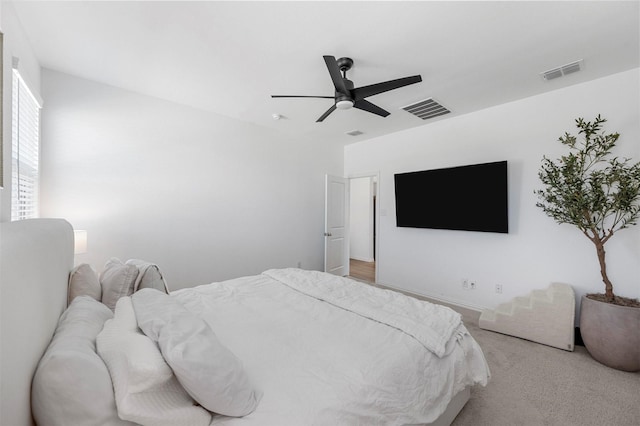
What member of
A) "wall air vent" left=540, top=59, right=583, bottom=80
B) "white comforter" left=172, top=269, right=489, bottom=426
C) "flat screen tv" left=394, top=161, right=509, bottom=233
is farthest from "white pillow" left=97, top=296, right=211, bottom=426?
"wall air vent" left=540, top=59, right=583, bottom=80

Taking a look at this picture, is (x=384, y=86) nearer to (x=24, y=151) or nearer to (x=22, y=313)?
(x=22, y=313)

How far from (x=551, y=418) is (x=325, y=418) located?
5.90 feet

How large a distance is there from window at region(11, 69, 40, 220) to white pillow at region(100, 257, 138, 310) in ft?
2.48

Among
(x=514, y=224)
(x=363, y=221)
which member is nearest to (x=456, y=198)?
(x=514, y=224)

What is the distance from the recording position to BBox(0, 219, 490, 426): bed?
0.86 meters

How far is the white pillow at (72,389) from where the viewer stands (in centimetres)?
81

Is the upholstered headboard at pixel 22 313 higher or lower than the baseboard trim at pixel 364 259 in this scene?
higher

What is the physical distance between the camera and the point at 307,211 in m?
5.00

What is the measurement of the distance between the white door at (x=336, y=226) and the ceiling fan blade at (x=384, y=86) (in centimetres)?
258

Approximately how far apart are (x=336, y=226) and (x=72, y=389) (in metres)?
4.52

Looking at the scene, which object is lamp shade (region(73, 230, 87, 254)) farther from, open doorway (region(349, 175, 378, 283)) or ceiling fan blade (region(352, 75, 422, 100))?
open doorway (region(349, 175, 378, 283))

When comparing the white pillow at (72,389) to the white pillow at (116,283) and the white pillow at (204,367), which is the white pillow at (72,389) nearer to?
the white pillow at (204,367)

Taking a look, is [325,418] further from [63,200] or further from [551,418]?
[63,200]

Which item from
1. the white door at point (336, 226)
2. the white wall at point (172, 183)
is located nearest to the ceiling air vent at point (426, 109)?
the white door at point (336, 226)
